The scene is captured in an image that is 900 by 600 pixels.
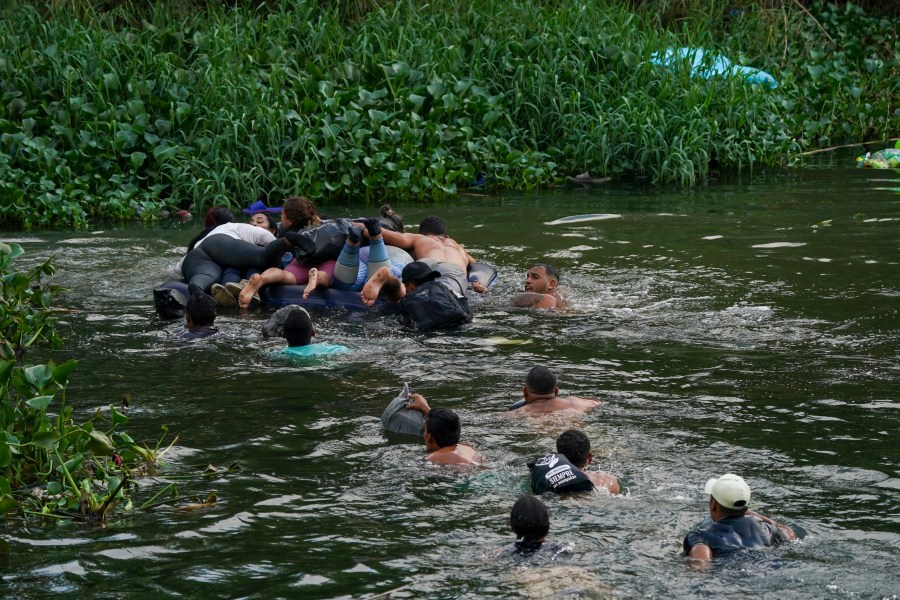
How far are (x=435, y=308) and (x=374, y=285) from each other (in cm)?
84

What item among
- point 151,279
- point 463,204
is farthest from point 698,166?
point 151,279

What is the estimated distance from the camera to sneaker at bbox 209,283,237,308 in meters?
12.1

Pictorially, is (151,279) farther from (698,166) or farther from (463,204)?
(698,166)

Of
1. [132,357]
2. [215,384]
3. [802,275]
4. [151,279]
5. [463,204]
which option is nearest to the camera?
[215,384]

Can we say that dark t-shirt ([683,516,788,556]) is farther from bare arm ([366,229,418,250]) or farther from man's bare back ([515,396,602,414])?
bare arm ([366,229,418,250])

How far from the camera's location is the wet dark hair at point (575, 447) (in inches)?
278

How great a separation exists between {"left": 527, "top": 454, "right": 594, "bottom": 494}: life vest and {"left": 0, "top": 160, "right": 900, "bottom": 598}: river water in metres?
0.08

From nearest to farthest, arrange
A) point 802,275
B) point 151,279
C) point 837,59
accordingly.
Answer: point 802,275 < point 151,279 < point 837,59

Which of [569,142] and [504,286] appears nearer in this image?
[504,286]

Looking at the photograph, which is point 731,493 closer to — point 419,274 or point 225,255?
point 419,274

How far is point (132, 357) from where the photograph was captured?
33.7 ft

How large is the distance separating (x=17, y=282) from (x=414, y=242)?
4.32m

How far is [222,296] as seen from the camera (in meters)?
12.2

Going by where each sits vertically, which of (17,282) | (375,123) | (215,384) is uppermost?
(375,123)
